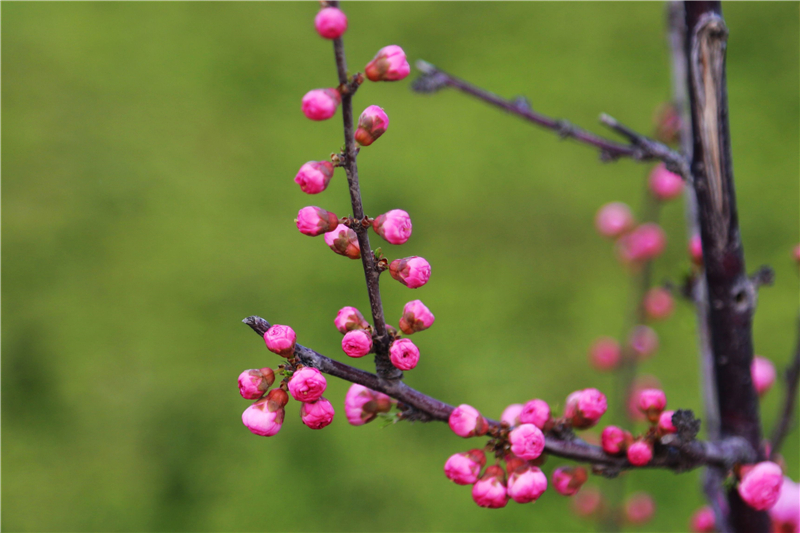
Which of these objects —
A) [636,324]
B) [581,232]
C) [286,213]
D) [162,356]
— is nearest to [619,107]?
[581,232]

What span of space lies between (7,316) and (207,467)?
0.72 m

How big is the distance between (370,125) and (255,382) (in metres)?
0.17

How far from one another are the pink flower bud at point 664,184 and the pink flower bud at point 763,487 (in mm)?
477

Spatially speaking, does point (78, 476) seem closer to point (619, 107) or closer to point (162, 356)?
point (162, 356)

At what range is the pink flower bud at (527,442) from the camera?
0.40 metres

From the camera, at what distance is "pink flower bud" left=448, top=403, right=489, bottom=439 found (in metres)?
0.41

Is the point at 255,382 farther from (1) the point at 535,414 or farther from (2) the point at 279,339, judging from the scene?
(1) the point at 535,414

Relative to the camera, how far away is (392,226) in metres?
0.37

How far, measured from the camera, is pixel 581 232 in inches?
75.8

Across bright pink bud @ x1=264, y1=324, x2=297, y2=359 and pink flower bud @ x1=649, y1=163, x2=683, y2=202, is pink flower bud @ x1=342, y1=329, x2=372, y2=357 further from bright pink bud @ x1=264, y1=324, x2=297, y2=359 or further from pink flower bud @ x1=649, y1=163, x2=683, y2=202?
pink flower bud @ x1=649, y1=163, x2=683, y2=202

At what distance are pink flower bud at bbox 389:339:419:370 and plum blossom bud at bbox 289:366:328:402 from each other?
0.15 feet

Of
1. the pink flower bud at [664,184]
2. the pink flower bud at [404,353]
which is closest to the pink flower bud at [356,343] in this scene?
the pink flower bud at [404,353]

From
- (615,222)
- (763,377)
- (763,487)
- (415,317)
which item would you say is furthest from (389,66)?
(615,222)

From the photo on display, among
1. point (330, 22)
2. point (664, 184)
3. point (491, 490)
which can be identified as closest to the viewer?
point (330, 22)
